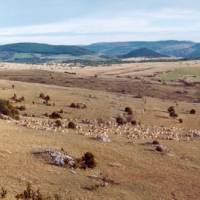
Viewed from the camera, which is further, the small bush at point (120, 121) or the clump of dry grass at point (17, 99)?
the clump of dry grass at point (17, 99)

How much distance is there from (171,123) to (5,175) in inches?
1507

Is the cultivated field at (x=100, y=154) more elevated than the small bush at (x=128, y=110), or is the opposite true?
the cultivated field at (x=100, y=154)

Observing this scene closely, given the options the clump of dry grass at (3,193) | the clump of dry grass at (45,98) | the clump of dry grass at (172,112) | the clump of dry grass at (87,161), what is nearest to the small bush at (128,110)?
the clump of dry grass at (172,112)

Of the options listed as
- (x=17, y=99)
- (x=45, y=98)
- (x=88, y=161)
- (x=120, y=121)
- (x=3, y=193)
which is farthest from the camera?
(x=45, y=98)

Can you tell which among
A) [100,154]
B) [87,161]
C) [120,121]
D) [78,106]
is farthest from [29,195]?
[78,106]

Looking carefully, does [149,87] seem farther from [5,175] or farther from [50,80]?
[5,175]

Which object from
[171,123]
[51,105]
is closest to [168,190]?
[171,123]

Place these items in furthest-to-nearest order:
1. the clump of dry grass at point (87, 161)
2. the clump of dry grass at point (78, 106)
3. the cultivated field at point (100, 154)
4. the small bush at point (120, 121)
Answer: the clump of dry grass at point (78, 106) → the small bush at point (120, 121) → the clump of dry grass at point (87, 161) → the cultivated field at point (100, 154)

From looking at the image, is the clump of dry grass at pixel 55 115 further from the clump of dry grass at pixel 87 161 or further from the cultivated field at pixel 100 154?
the clump of dry grass at pixel 87 161

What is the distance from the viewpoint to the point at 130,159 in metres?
40.2

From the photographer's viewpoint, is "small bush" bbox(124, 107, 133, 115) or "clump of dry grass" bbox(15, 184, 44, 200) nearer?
"clump of dry grass" bbox(15, 184, 44, 200)

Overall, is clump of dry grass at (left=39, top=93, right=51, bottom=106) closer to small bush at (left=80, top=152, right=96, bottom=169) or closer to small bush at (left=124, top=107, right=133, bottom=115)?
small bush at (left=124, top=107, right=133, bottom=115)

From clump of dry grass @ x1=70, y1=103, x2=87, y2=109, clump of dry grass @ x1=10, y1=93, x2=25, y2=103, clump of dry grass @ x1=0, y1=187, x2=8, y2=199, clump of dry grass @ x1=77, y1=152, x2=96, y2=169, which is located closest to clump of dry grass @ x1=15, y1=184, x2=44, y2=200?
clump of dry grass @ x1=0, y1=187, x2=8, y2=199

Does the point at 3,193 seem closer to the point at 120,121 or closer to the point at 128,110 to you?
the point at 120,121
